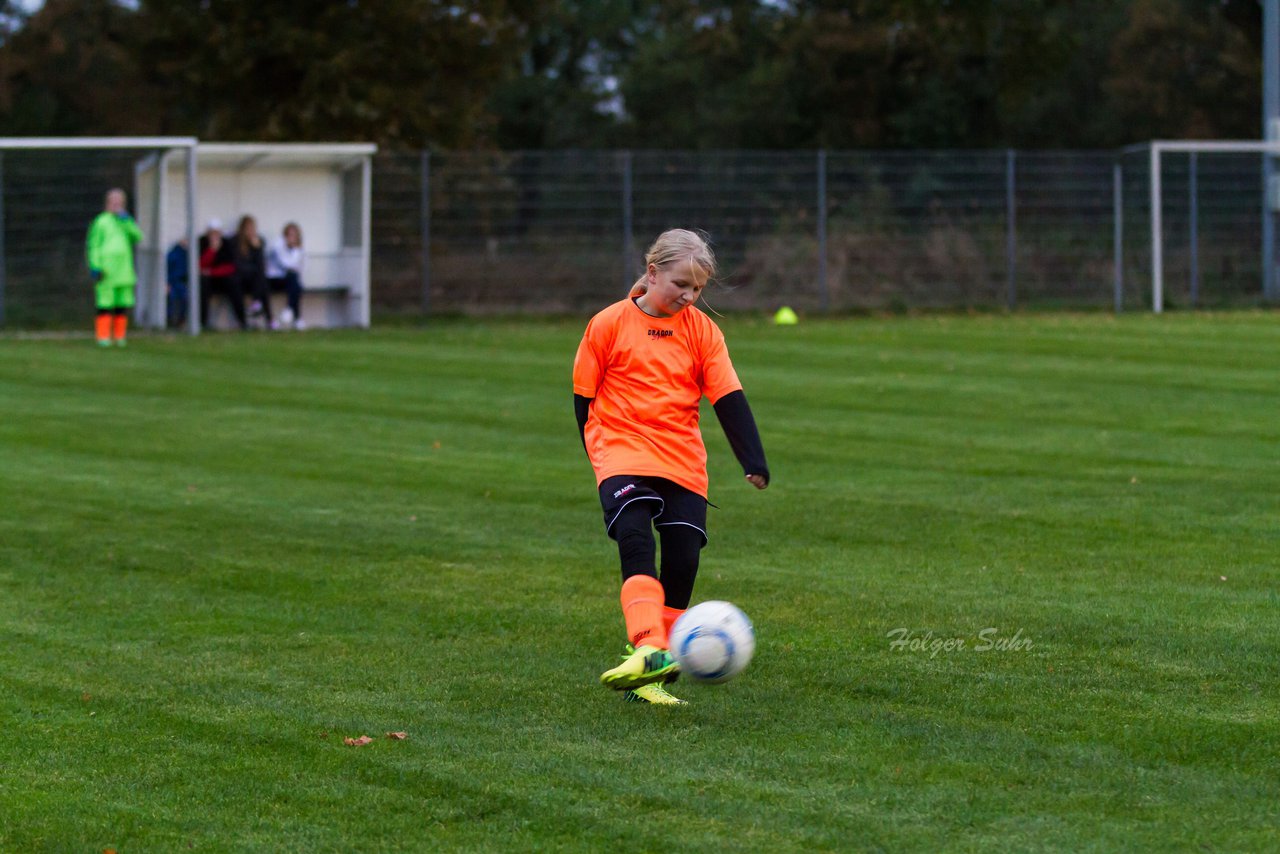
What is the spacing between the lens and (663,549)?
6219 mm

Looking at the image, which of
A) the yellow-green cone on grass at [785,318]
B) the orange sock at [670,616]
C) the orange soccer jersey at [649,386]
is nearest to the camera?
the orange soccer jersey at [649,386]

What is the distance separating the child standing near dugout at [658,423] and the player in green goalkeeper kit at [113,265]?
52.8 feet

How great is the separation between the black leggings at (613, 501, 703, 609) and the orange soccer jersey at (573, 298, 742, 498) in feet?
0.50

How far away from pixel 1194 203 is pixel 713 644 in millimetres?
24056

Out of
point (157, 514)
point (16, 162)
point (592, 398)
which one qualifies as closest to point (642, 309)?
point (592, 398)

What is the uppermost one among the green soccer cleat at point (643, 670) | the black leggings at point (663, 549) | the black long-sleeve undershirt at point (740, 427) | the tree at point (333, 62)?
the tree at point (333, 62)

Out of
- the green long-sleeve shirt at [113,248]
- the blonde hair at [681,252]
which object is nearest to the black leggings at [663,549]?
the blonde hair at [681,252]

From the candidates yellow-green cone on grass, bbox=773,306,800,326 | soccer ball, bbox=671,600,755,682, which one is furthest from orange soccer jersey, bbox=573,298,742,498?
yellow-green cone on grass, bbox=773,306,800,326

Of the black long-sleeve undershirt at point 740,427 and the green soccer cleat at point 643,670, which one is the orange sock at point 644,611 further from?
the black long-sleeve undershirt at point 740,427

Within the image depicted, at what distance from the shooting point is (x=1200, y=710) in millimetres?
5594

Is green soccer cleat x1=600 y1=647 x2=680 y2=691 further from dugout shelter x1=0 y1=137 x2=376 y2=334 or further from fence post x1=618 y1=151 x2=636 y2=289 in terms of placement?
fence post x1=618 y1=151 x2=636 y2=289

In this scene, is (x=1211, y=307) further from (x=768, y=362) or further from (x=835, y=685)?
(x=835, y=685)

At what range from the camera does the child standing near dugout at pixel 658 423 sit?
5.97 meters

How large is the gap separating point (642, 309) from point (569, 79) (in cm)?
5010
